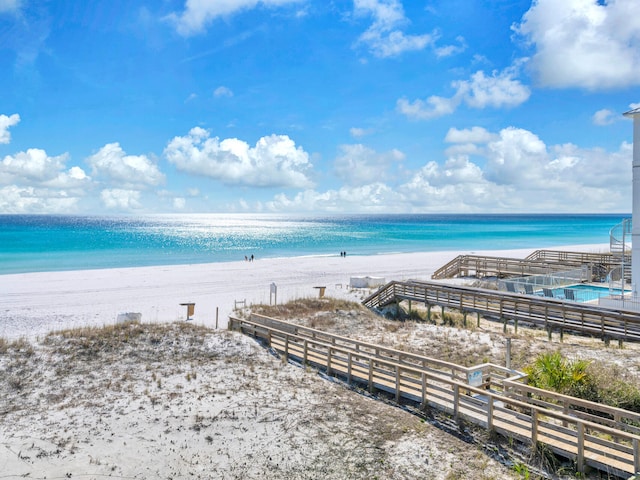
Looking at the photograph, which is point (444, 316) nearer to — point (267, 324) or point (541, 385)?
point (267, 324)

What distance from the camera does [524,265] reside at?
33.1 m

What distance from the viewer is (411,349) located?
53.2 feet

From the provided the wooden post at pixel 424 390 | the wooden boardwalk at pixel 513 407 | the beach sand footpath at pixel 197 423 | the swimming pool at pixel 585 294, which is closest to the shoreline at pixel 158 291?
the beach sand footpath at pixel 197 423

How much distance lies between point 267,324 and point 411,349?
5343 millimetres

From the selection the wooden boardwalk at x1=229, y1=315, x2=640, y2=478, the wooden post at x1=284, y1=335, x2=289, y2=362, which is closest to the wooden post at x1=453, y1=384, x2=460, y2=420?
the wooden boardwalk at x1=229, y1=315, x2=640, y2=478

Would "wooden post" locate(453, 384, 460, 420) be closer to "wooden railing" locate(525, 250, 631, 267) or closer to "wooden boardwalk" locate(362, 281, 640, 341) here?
"wooden boardwalk" locate(362, 281, 640, 341)

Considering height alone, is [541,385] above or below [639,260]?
below

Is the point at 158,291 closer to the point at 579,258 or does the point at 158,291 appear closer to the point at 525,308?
the point at 525,308

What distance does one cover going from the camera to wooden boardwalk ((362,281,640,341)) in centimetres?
1728

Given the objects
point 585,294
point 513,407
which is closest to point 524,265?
point 585,294

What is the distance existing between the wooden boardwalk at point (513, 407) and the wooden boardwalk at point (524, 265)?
21.1m

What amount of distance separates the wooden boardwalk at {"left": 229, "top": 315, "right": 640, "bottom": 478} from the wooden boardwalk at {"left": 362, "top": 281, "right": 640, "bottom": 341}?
23.2ft

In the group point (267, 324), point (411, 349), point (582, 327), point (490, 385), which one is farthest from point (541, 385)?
point (267, 324)

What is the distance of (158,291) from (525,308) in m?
24.0
